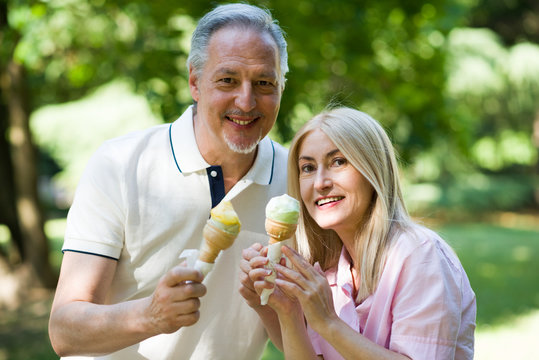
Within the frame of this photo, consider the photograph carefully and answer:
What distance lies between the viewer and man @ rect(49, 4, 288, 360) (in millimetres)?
2938

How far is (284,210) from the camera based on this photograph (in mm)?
2609

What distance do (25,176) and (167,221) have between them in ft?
31.2

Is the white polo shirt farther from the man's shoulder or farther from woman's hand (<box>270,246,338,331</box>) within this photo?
woman's hand (<box>270,246,338,331</box>)

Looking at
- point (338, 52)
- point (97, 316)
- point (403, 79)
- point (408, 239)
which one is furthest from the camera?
point (403, 79)

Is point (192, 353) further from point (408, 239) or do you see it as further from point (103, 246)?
point (408, 239)

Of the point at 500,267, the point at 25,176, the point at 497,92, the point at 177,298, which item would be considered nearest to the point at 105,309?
the point at 177,298

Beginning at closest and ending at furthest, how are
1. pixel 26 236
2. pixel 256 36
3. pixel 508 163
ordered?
pixel 256 36 < pixel 26 236 < pixel 508 163

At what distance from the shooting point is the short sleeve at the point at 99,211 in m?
2.88

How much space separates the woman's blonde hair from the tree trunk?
9556 millimetres

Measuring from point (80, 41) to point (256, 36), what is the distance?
8.28 meters

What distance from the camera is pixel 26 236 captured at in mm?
11984

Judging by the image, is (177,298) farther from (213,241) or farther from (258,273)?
(258,273)

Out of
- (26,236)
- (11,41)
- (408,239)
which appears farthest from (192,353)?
(26,236)

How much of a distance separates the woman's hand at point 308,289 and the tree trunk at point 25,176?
9983mm
